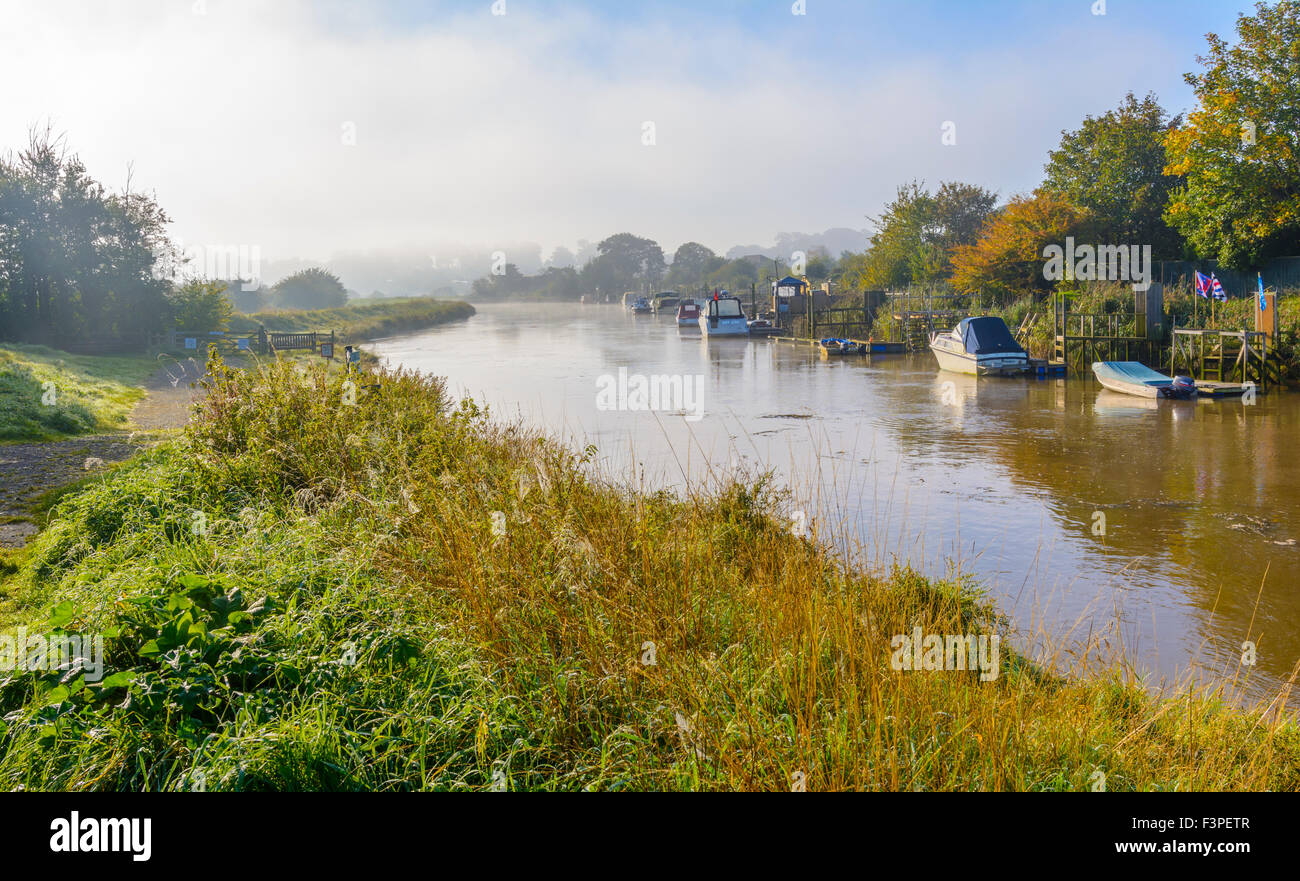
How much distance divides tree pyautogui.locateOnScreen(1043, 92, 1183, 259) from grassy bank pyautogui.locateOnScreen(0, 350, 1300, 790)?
34965 millimetres

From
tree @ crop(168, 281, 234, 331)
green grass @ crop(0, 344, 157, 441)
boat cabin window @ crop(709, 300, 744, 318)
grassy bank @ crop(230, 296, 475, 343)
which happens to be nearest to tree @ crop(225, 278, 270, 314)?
grassy bank @ crop(230, 296, 475, 343)

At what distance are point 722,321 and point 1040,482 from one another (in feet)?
125

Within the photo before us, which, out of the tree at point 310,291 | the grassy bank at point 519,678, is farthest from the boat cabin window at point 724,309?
the tree at point 310,291

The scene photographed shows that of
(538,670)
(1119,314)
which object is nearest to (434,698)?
(538,670)

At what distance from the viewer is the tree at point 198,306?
37438 millimetres

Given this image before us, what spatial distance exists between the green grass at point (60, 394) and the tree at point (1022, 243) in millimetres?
30298

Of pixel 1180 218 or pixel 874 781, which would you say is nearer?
pixel 874 781

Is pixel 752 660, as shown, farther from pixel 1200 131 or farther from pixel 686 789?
pixel 1200 131

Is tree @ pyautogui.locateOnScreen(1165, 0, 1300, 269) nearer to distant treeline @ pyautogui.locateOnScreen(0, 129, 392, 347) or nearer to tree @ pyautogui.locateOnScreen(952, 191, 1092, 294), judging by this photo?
tree @ pyautogui.locateOnScreen(952, 191, 1092, 294)

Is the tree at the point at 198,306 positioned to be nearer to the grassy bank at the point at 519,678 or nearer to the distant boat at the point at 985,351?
the distant boat at the point at 985,351

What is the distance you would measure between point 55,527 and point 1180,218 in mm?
34787

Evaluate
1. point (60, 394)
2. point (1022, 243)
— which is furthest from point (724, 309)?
point (60, 394)
